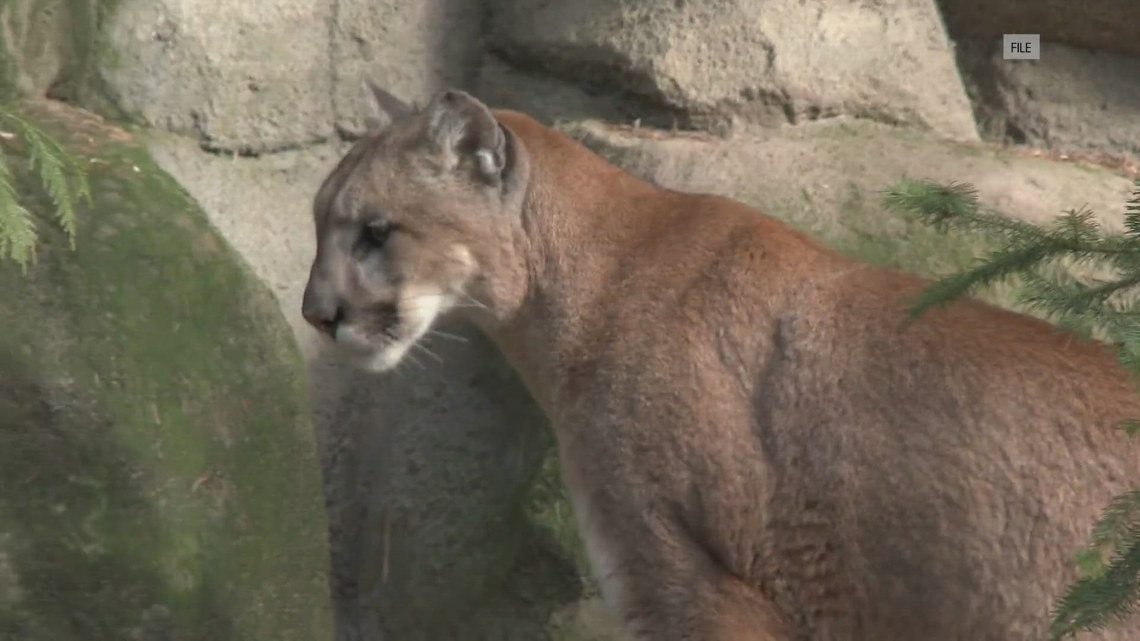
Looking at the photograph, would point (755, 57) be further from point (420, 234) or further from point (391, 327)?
point (391, 327)

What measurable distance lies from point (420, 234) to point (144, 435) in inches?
50.0

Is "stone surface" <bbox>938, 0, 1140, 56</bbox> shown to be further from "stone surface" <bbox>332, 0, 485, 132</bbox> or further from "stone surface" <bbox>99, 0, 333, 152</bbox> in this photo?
"stone surface" <bbox>99, 0, 333, 152</bbox>

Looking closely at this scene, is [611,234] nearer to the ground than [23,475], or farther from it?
farther from it

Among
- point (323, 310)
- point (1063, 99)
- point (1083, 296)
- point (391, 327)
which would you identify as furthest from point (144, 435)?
point (1063, 99)

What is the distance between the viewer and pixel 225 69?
227 inches

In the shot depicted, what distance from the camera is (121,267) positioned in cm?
512

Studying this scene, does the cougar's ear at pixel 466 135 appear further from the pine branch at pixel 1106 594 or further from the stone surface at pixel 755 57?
the pine branch at pixel 1106 594

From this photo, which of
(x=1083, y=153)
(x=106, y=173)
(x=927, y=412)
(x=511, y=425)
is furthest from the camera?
(x=1083, y=153)

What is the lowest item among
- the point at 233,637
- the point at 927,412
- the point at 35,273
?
the point at 233,637

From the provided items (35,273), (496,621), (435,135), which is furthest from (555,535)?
(35,273)

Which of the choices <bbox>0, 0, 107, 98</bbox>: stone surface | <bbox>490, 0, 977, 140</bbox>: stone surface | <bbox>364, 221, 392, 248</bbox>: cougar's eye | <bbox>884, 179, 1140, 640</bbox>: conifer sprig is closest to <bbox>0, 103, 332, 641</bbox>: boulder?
<bbox>0, 0, 107, 98</bbox>: stone surface

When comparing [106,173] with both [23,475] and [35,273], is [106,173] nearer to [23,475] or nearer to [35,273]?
[35,273]

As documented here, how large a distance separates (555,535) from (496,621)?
0.39m

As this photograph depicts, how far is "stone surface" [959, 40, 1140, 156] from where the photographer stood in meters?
6.45
